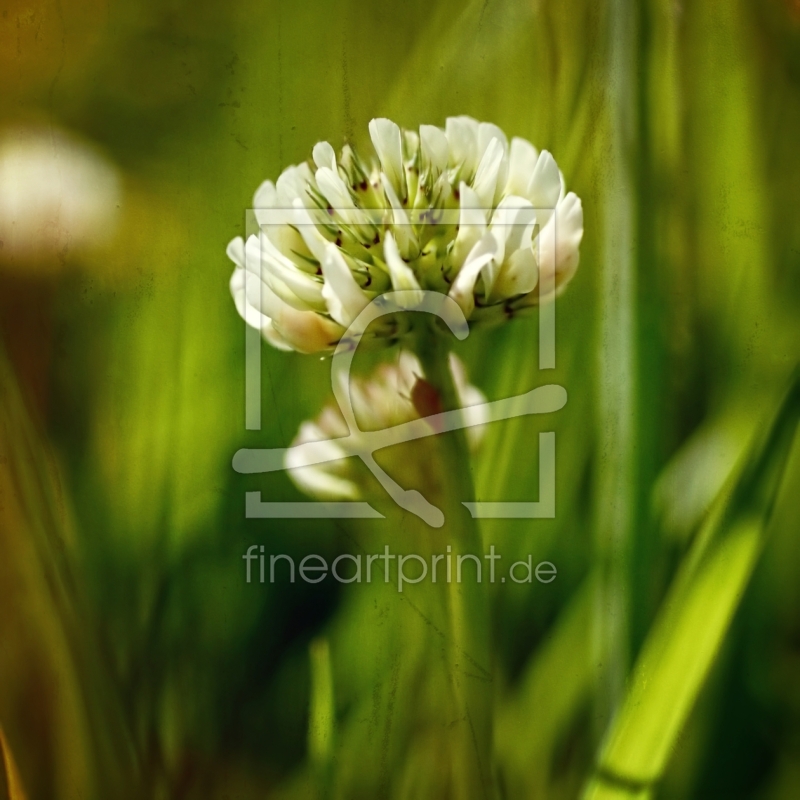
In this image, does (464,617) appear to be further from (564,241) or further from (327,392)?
(564,241)

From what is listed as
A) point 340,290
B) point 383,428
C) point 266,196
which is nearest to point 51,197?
point 266,196

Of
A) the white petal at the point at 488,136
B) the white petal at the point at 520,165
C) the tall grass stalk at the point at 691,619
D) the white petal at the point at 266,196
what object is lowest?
the tall grass stalk at the point at 691,619

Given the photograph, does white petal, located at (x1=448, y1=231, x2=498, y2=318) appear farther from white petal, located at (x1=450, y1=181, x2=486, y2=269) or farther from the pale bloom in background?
the pale bloom in background

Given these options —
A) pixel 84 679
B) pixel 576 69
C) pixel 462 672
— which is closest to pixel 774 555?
pixel 462 672

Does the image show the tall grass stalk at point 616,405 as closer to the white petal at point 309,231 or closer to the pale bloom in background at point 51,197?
the white petal at point 309,231

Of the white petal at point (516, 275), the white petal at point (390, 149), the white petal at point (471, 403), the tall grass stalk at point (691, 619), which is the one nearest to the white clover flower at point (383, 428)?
the white petal at point (471, 403)

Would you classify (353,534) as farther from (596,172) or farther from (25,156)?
(25,156)

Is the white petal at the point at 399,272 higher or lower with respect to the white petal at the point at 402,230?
lower

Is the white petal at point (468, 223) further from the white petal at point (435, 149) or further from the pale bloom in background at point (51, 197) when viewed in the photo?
the pale bloom in background at point (51, 197)
